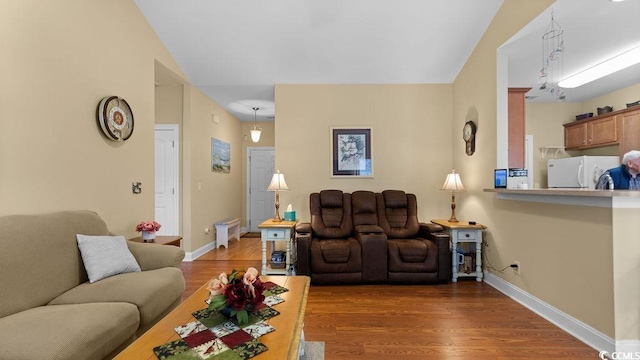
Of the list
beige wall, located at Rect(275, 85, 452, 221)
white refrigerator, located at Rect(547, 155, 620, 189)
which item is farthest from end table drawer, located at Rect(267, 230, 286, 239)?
white refrigerator, located at Rect(547, 155, 620, 189)

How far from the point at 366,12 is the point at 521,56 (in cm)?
195

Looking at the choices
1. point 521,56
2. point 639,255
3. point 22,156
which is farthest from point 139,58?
point 639,255

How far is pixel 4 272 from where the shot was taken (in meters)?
1.63

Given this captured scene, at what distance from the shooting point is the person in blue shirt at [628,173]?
7.08 feet

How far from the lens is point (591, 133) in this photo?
4.55m

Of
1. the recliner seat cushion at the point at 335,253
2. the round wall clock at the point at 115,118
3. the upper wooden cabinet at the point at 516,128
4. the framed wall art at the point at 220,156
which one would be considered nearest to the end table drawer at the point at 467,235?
the upper wooden cabinet at the point at 516,128

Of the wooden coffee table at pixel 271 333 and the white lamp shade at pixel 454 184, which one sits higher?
the white lamp shade at pixel 454 184

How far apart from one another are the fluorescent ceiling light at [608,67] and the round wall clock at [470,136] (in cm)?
133

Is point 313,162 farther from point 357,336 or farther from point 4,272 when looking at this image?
point 4,272

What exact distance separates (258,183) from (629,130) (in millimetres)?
6405

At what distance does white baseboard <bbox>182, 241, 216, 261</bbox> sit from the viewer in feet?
14.1

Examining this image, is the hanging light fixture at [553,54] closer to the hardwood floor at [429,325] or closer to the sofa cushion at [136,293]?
the hardwood floor at [429,325]

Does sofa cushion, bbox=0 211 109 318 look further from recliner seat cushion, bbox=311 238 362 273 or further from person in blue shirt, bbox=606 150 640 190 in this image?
person in blue shirt, bbox=606 150 640 190

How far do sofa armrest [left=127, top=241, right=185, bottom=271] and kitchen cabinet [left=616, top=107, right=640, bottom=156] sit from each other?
19.4ft
